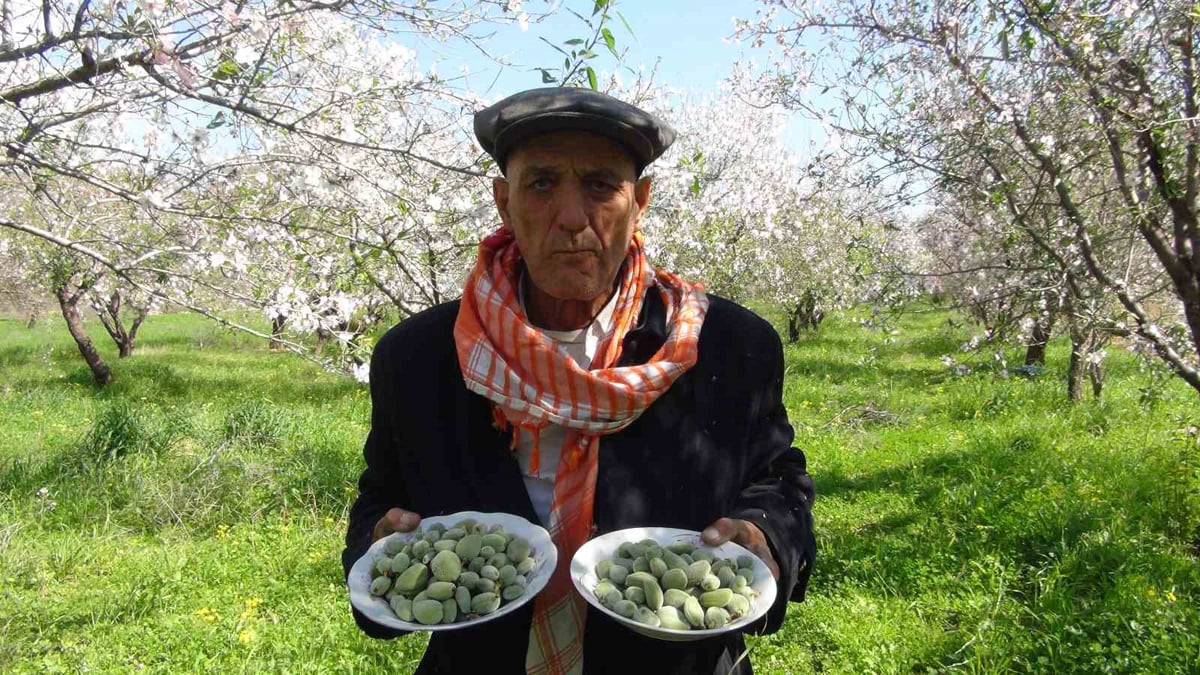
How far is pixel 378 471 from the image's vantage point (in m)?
1.73

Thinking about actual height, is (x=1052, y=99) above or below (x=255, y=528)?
above

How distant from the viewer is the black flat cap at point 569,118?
1.42 metres

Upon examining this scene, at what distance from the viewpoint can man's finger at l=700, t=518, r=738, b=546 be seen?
57.6 inches

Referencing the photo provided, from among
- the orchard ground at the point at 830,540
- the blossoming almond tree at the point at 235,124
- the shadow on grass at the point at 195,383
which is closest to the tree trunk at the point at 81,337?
the shadow on grass at the point at 195,383

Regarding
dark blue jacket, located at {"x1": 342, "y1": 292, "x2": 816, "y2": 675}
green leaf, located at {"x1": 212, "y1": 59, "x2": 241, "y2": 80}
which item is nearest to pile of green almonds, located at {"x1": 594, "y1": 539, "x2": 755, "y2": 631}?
dark blue jacket, located at {"x1": 342, "y1": 292, "x2": 816, "y2": 675}

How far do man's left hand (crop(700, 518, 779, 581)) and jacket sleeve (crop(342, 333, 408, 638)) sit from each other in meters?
0.72

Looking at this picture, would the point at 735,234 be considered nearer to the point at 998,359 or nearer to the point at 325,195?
the point at 998,359

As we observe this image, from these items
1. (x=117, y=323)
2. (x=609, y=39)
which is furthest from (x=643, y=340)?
(x=117, y=323)

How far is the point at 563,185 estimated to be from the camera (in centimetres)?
151

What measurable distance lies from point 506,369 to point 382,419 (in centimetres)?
36

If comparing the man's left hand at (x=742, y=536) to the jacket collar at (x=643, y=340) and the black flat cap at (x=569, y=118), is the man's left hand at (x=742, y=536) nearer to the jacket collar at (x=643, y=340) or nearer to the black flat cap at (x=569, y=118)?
the jacket collar at (x=643, y=340)

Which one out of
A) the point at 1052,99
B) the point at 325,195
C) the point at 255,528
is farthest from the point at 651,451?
the point at 255,528

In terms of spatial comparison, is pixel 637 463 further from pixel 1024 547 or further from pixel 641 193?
pixel 1024 547

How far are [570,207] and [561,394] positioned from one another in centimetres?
38
